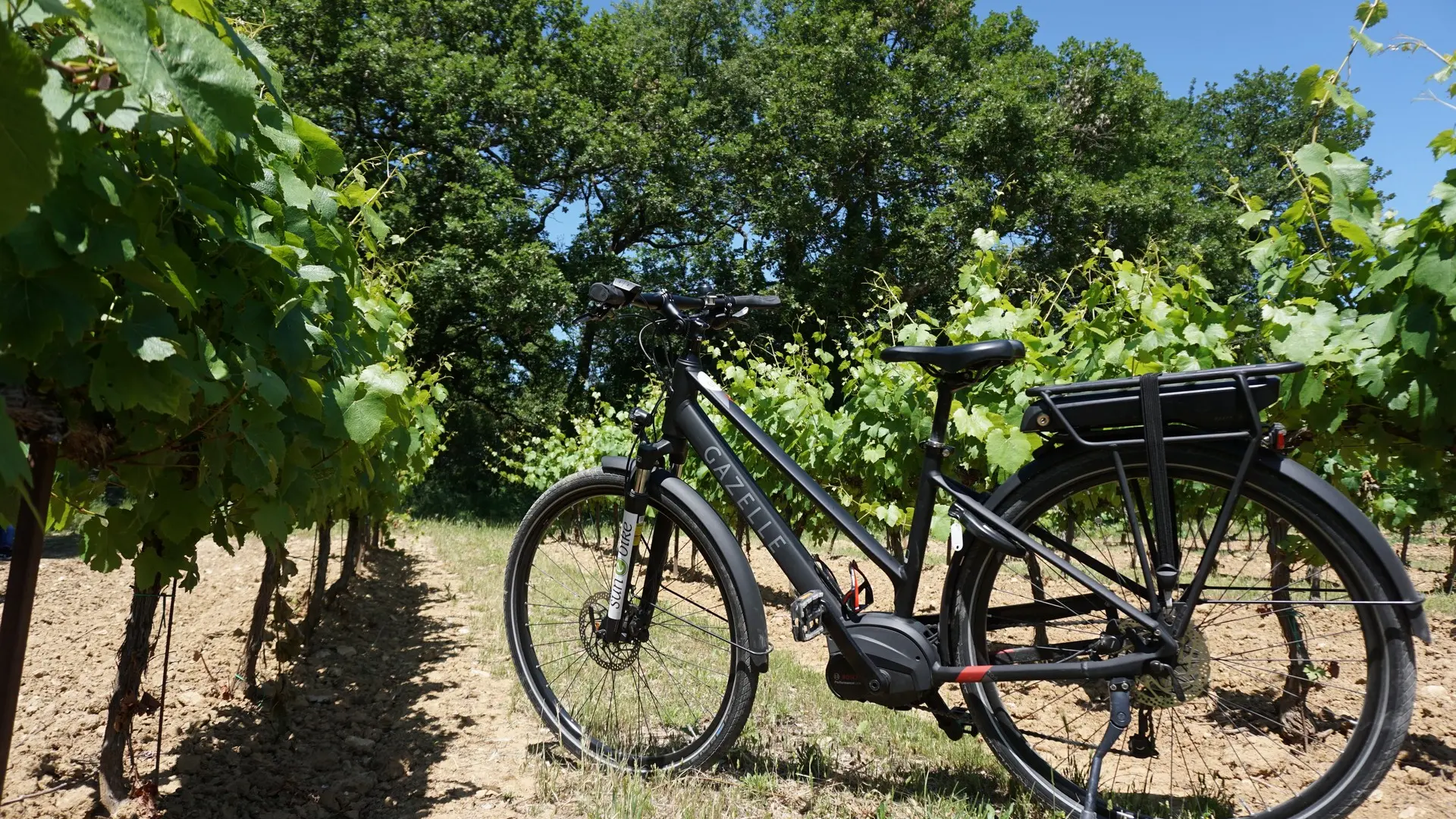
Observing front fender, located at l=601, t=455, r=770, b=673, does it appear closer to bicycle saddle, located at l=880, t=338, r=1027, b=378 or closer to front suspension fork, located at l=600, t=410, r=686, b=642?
front suspension fork, located at l=600, t=410, r=686, b=642

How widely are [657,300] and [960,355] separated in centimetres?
84

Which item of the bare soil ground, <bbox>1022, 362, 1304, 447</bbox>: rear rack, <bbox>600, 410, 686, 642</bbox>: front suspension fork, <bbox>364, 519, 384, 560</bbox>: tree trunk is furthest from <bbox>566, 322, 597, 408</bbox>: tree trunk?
<bbox>1022, 362, 1304, 447</bbox>: rear rack

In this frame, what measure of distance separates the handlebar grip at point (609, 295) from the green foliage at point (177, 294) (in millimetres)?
558

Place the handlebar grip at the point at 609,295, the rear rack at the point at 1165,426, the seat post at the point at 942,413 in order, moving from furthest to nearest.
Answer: the handlebar grip at the point at 609,295 < the seat post at the point at 942,413 < the rear rack at the point at 1165,426

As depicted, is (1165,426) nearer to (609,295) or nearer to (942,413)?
(942,413)

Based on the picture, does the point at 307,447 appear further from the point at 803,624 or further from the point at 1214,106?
the point at 1214,106

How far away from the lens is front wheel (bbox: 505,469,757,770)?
248 centimetres

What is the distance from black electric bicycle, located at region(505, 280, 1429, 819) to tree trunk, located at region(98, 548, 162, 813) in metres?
0.95

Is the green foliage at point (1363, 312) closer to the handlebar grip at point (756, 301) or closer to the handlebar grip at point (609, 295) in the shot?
the handlebar grip at point (756, 301)

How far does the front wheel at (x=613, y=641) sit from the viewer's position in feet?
8.13

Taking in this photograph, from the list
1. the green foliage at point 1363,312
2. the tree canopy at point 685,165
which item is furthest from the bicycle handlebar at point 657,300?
the tree canopy at point 685,165

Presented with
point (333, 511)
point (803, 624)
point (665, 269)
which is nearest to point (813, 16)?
point (665, 269)

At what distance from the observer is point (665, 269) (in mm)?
18953

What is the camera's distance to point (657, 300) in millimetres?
2416
